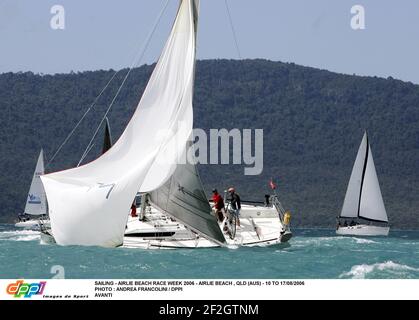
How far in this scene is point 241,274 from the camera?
21406 millimetres

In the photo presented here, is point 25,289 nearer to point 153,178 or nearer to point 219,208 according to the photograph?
point 153,178

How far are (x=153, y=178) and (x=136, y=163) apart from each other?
3.03 feet

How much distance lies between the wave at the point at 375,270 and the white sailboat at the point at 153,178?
5839mm

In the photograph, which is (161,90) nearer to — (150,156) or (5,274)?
(150,156)

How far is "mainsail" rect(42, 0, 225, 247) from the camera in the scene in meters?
26.3

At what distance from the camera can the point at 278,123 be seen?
14612cm

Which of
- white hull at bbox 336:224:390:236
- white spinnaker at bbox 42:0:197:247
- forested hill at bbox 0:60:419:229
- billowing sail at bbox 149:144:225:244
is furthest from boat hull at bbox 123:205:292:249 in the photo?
forested hill at bbox 0:60:419:229

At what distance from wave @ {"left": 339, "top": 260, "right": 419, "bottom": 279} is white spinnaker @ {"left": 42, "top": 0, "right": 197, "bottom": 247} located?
6651 millimetres

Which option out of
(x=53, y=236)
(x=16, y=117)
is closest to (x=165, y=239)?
(x=53, y=236)

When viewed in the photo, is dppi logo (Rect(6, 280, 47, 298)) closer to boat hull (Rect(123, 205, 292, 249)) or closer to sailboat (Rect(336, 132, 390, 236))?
boat hull (Rect(123, 205, 292, 249))

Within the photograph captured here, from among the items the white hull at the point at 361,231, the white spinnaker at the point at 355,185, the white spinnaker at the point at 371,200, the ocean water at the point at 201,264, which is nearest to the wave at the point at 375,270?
the ocean water at the point at 201,264

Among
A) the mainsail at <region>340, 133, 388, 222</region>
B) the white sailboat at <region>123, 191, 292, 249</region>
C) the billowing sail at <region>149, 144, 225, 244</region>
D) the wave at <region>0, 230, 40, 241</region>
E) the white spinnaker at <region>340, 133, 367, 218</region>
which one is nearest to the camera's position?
the billowing sail at <region>149, 144, 225, 244</region>

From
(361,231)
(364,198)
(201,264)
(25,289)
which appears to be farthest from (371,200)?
(25,289)

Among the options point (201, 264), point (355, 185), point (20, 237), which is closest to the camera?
point (201, 264)
